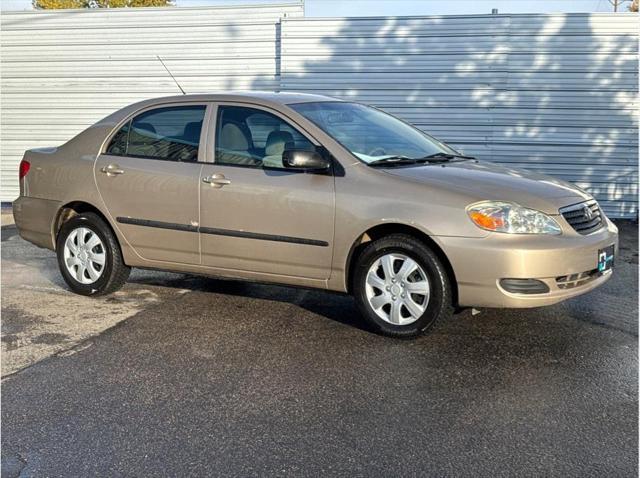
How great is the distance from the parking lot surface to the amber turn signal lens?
0.82m

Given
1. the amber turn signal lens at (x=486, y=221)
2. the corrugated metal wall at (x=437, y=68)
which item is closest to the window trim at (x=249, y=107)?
the amber turn signal lens at (x=486, y=221)

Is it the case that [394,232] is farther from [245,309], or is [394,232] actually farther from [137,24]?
[137,24]

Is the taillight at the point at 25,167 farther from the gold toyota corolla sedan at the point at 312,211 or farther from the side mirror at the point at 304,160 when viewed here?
the side mirror at the point at 304,160

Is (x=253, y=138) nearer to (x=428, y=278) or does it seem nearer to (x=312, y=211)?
(x=312, y=211)

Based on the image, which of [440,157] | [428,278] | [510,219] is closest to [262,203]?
[428,278]

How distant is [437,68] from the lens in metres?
11.4

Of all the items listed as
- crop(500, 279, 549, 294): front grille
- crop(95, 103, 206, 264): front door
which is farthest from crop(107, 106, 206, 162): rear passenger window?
crop(500, 279, 549, 294): front grille

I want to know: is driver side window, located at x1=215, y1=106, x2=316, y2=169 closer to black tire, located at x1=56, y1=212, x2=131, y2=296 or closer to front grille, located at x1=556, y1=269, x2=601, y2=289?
black tire, located at x1=56, y1=212, x2=131, y2=296

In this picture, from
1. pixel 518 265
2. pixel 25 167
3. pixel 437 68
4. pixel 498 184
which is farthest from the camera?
pixel 437 68

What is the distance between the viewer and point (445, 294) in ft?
15.9

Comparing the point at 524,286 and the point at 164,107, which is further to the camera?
the point at 164,107

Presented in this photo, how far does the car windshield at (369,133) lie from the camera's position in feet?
17.8

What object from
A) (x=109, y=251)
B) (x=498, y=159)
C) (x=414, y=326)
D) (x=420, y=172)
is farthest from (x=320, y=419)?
(x=498, y=159)

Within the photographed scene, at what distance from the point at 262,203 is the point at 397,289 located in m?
1.19
